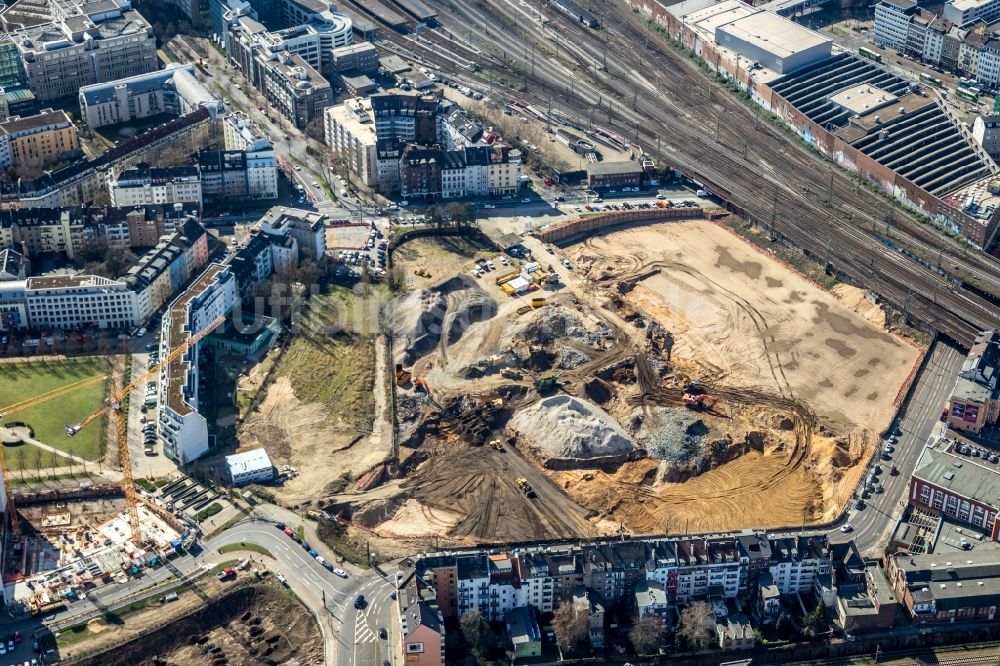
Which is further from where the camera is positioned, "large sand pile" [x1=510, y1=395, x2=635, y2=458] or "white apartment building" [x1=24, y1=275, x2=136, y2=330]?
"white apartment building" [x1=24, y1=275, x2=136, y2=330]

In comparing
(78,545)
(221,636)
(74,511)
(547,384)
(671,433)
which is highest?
(547,384)

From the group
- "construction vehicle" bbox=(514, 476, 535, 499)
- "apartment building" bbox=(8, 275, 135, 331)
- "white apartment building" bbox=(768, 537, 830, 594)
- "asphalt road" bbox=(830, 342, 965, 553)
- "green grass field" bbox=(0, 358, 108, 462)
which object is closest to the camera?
"white apartment building" bbox=(768, 537, 830, 594)

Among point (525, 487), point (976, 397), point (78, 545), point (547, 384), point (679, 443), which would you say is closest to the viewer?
point (78, 545)

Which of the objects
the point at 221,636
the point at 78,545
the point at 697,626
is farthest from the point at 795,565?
the point at 78,545

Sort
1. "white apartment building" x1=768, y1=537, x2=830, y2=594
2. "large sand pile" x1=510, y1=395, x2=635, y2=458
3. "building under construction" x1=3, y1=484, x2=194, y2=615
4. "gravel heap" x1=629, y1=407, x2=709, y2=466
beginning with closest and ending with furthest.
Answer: "building under construction" x1=3, y1=484, x2=194, y2=615 < "white apartment building" x1=768, y1=537, x2=830, y2=594 < "gravel heap" x1=629, y1=407, x2=709, y2=466 < "large sand pile" x1=510, y1=395, x2=635, y2=458

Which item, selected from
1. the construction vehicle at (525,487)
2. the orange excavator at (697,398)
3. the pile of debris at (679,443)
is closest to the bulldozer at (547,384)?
the pile of debris at (679,443)

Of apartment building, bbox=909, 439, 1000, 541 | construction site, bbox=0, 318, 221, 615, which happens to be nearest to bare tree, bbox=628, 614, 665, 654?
apartment building, bbox=909, 439, 1000, 541

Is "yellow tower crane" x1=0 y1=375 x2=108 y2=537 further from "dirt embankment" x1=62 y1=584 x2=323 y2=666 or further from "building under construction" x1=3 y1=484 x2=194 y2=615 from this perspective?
"dirt embankment" x1=62 y1=584 x2=323 y2=666

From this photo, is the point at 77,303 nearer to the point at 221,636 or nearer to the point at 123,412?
the point at 123,412
